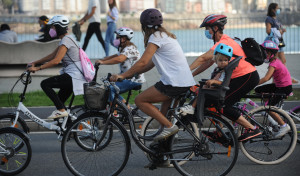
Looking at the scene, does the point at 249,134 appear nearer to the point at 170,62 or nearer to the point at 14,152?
the point at 170,62

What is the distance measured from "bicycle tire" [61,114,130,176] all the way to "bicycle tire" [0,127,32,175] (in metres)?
0.48

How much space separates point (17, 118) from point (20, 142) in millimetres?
759

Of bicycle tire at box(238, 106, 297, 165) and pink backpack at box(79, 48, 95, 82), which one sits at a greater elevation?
pink backpack at box(79, 48, 95, 82)

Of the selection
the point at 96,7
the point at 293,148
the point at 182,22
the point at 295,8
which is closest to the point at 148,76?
the point at 96,7

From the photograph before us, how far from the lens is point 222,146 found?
21.5 feet

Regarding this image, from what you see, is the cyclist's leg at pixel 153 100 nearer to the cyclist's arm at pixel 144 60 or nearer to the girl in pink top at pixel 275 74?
the cyclist's arm at pixel 144 60

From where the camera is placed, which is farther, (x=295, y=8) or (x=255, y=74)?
(x=295, y=8)

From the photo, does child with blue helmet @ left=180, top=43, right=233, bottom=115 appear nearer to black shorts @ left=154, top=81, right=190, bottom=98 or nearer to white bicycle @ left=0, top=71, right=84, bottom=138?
black shorts @ left=154, top=81, right=190, bottom=98

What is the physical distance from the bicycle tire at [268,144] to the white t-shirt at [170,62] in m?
1.11

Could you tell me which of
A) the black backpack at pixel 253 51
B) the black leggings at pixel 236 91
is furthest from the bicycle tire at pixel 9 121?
the black backpack at pixel 253 51

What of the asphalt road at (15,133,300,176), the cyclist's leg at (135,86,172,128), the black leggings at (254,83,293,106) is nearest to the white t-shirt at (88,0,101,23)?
the asphalt road at (15,133,300,176)

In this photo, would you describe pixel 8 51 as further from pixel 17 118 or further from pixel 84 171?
pixel 84 171

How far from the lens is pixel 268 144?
7184 millimetres

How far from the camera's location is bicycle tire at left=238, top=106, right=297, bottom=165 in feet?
23.5
